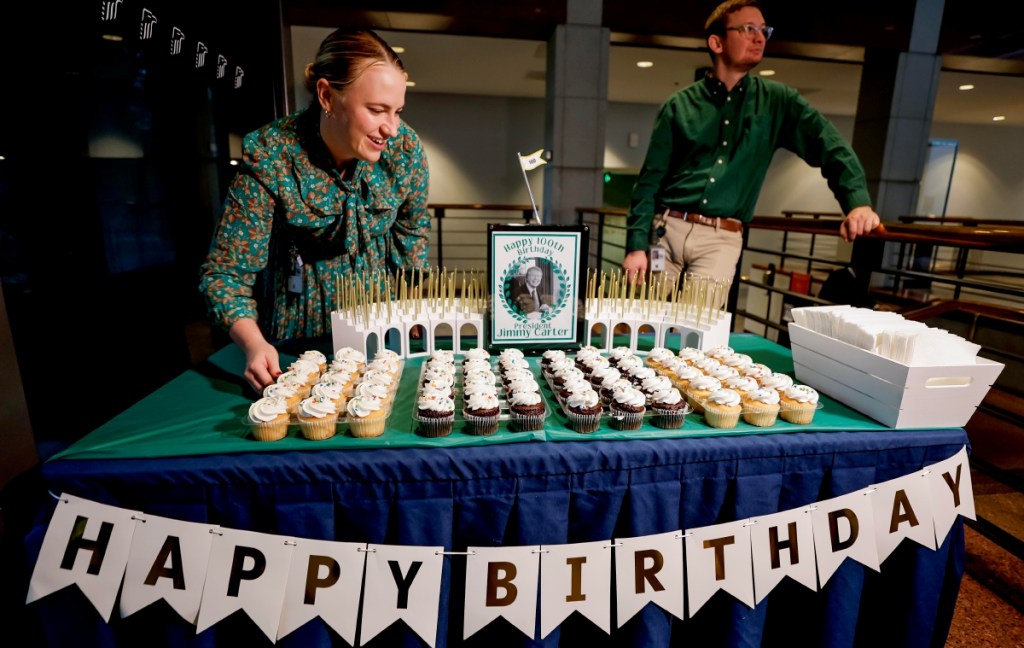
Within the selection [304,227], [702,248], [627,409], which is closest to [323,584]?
[627,409]

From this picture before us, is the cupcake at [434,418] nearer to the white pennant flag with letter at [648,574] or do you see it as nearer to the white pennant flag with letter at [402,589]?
the white pennant flag with letter at [402,589]

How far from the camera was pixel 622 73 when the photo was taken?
7438 mm

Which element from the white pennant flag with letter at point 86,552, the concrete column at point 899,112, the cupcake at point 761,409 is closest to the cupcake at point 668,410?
the cupcake at point 761,409

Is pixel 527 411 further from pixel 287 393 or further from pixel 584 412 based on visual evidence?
pixel 287 393

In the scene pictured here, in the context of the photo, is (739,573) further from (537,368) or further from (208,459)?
(208,459)

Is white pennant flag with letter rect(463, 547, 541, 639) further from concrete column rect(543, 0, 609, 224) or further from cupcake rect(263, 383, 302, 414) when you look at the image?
concrete column rect(543, 0, 609, 224)

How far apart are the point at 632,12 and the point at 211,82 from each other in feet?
13.3

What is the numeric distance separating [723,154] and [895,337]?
1146mm

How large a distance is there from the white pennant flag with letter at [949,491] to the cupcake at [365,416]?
3.72 feet

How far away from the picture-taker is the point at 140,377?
6.88 feet

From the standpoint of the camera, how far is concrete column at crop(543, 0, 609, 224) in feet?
16.6

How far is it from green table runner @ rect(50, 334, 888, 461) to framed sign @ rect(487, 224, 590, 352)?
0.24 meters

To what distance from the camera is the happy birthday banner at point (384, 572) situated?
0.89 meters

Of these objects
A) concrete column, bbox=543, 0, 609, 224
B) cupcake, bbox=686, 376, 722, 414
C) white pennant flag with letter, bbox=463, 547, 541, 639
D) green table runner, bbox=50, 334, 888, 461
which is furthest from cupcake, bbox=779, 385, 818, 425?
concrete column, bbox=543, 0, 609, 224
